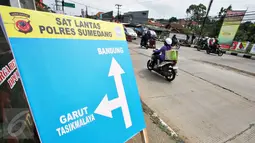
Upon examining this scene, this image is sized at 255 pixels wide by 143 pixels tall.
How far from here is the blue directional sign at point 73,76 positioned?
72cm

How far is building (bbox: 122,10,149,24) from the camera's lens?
39963 mm

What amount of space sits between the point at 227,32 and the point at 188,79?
44.0ft

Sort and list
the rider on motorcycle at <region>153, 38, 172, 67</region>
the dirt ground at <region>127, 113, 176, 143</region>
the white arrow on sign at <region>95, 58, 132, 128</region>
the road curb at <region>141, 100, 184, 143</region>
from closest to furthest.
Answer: the white arrow on sign at <region>95, 58, 132, 128</region>, the dirt ground at <region>127, 113, 176, 143</region>, the road curb at <region>141, 100, 184, 143</region>, the rider on motorcycle at <region>153, 38, 172, 67</region>

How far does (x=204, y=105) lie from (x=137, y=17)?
4257 cm

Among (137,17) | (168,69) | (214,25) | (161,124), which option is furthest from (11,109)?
(137,17)

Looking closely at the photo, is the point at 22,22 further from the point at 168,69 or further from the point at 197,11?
the point at 197,11

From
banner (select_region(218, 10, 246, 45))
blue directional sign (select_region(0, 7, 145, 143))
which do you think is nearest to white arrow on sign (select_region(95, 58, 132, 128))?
blue directional sign (select_region(0, 7, 145, 143))

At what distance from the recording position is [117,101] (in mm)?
1101

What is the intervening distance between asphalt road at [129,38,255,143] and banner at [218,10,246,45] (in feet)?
37.6

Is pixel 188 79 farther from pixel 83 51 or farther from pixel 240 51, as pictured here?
pixel 240 51

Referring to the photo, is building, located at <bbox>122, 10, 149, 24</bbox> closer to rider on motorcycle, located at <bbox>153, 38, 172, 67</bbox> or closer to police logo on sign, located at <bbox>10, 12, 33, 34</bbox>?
rider on motorcycle, located at <bbox>153, 38, 172, 67</bbox>

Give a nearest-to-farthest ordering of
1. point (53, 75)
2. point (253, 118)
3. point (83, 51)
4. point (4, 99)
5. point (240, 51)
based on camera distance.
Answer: point (53, 75)
point (83, 51)
point (4, 99)
point (253, 118)
point (240, 51)

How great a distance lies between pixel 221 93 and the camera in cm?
381

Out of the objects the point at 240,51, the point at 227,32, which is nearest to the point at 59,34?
the point at 240,51
